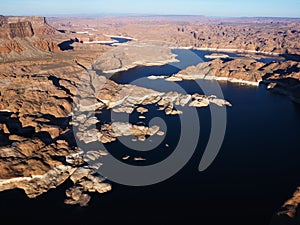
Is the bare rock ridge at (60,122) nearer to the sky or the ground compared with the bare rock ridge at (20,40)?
nearer to the ground

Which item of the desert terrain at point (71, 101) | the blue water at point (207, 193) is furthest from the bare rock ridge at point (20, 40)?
the blue water at point (207, 193)

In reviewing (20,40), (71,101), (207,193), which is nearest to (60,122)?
(71,101)

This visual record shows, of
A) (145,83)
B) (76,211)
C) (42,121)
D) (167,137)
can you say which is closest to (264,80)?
(145,83)

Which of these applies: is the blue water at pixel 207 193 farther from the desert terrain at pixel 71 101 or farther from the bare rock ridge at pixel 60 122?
the bare rock ridge at pixel 60 122

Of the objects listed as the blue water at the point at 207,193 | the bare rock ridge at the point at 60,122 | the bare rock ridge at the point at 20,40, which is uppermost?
the bare rock ridge at the point at 20,40

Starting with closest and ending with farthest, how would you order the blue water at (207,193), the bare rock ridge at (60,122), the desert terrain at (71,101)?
the blue water at (207,193), the bare rock ridge at (60,122), the desert terrain at (71,101)

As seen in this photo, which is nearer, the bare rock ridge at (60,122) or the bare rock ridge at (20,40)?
the bare rock ridge at (60,122)

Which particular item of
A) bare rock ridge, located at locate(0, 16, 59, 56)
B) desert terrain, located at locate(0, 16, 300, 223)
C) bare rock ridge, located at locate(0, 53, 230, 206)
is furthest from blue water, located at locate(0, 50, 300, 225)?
bare rock ridge, located at locate(0, 16, 59, 56)

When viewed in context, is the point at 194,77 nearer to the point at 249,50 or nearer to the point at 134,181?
the point at 134,181

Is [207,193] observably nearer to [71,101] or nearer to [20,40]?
[71,101]
